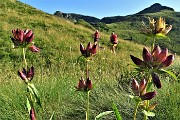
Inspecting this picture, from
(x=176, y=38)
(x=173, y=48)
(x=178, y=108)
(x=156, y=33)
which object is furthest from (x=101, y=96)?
(x=176, y=38)

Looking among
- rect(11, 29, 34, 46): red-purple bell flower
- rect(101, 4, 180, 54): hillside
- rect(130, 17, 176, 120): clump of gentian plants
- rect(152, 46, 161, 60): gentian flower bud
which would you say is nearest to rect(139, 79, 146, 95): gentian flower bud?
rect(130, 17, 176, 120): clump of gentian plants

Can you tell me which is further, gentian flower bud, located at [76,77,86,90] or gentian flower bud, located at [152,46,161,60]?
gentian flower bud, located at [76,77,86,90]

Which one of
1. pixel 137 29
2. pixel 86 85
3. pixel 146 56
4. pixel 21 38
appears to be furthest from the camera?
pixel 137 29

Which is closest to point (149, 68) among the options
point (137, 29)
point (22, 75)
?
point (22, 75)

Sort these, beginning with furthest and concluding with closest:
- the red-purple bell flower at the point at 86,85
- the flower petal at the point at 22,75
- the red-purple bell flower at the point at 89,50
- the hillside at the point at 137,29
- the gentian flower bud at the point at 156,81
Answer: the hillside at the point at 137,29, the red-purple bell flower at the point at 89,50, the red-purple bell flower at the point at 86,85, the flower petal at the point at 22,75, the gentian flower bud at the point at 156,81

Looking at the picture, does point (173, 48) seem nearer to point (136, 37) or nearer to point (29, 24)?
point (136, 37)

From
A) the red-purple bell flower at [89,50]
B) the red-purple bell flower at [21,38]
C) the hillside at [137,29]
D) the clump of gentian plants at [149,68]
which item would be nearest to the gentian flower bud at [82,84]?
the red-purple bell flower at [89,50]

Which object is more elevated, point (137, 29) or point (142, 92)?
point (142, 92)

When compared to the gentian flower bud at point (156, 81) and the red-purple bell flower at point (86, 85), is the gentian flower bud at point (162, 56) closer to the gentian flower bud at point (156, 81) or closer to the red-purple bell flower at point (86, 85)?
the gentian flower bud at point (156, 81)

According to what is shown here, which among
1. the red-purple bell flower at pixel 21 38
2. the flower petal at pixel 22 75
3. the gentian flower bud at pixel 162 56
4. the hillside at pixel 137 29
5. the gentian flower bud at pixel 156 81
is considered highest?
the red-purple bell flower at pixel 21 38

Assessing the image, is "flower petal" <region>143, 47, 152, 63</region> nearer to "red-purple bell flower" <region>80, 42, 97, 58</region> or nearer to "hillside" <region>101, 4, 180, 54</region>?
"red-purple bell flower" <region>80, 42, 97, 58</region>

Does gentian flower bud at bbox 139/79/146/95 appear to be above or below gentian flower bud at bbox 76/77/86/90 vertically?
above

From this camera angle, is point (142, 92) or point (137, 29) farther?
point (137, 29)

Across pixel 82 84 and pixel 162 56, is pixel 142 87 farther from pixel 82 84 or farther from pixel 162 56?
pixel 82 84
